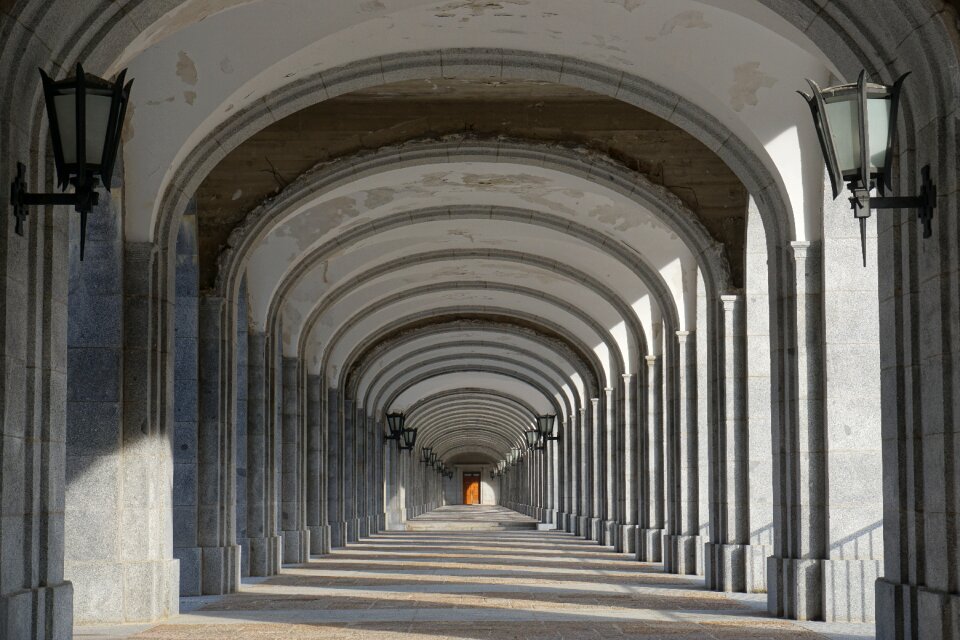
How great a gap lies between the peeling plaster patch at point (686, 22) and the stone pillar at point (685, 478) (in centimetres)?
664

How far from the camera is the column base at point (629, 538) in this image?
21.3 metres

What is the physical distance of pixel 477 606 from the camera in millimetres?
11656

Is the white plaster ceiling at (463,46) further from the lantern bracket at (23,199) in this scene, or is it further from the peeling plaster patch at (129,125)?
the lantern bracket at (23,199)

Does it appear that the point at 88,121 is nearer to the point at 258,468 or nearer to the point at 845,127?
the point at 845,127

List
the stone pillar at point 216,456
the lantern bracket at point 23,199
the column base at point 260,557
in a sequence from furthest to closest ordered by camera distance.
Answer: the column base at point 260,557
the stone pillar at point 216,456
the lantern bracket at point 23,199

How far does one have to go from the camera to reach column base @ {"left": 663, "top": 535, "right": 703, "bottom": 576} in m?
16.2

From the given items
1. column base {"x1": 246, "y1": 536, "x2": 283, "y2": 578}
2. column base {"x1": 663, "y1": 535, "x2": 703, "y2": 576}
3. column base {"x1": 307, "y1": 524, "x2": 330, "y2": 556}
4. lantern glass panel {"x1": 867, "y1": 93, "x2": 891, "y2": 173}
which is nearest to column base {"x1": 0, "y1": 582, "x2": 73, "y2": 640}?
lantern glass panel {"x1": 867, "y1": 93, "x2": 891, "y2": 173}

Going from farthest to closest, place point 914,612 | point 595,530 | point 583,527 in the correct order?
point 583,527
point 595,530
point 914,612

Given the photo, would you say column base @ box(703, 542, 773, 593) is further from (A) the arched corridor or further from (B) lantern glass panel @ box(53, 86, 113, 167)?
(B) lantern glass panel @ box(53, 86, 113, 167)

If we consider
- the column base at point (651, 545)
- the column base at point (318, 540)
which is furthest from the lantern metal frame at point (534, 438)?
the column base at point (651, 545)

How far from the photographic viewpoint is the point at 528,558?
770 inches

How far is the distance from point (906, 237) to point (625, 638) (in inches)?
144

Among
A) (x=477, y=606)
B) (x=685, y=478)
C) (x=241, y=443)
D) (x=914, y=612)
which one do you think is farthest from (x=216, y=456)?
(x=914, y=612)

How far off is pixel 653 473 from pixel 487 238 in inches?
168
